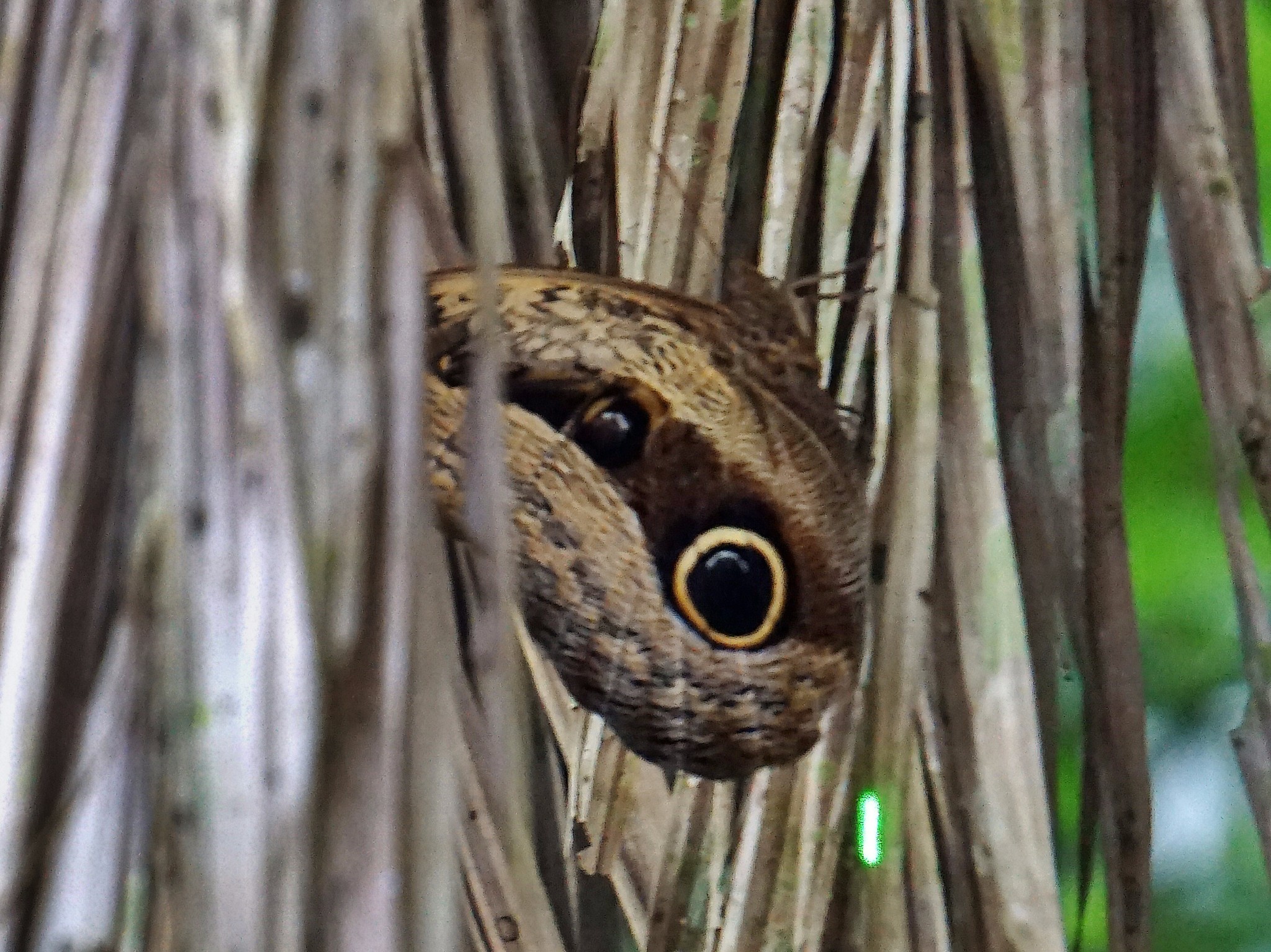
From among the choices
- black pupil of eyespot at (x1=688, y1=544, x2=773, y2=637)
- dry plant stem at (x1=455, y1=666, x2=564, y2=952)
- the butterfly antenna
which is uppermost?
the butterfly antenna

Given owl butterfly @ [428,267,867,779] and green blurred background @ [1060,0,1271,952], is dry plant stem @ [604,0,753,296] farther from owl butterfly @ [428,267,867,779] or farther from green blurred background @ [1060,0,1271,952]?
green blurred background @ [1060,0,1271,952]

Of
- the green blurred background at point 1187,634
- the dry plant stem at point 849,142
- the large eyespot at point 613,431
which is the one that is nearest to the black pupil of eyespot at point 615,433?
the large eyespot at point 613,431

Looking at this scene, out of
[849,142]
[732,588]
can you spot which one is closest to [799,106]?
[849,142]

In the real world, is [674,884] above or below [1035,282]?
below

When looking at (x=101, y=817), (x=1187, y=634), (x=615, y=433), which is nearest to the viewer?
(x=101, y=817)

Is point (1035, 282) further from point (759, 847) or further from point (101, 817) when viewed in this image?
point (101, 817)

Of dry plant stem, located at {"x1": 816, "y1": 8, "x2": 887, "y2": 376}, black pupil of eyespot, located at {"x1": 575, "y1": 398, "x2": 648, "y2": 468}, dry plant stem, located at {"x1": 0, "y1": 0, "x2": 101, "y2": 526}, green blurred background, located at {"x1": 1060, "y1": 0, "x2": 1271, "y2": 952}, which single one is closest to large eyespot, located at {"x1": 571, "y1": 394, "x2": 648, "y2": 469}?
black pupil of eyespot, located at {"x1": 575, "y1": 398, "x2": 648, "y2": 468}

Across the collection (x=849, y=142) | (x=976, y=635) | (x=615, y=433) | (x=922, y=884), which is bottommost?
(x=922, y=884)
